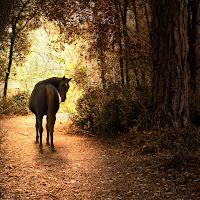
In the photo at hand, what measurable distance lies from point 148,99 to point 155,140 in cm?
137

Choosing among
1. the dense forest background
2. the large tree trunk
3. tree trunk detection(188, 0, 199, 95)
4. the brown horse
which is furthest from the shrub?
the large tree trunk

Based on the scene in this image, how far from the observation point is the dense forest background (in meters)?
5.55

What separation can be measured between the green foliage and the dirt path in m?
0.64

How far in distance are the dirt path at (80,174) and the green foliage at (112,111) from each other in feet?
2.11

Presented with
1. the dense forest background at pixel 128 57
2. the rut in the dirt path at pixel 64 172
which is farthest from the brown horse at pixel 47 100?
the dense forest background at pixel 128 57

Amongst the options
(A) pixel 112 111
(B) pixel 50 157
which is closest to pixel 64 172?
(B) pixel 50 157

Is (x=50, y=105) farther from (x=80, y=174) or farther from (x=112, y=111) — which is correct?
(x=112, y=111)

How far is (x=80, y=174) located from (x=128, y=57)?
463 cm

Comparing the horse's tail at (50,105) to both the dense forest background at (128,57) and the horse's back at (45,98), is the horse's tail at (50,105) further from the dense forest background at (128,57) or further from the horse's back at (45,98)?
the dense forest background at (128,57)

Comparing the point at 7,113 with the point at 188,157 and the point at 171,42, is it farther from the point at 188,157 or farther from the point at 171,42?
the point at 188,157

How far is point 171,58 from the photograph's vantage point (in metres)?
5.51

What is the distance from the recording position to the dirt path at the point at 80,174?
11.2 ft

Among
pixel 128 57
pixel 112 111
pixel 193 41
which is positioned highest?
pixel 193 41

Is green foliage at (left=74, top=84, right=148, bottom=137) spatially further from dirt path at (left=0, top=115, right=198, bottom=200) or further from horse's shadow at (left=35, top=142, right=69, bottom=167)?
horse's shadow at (left=35, top=142, right=69, bottom=167)
